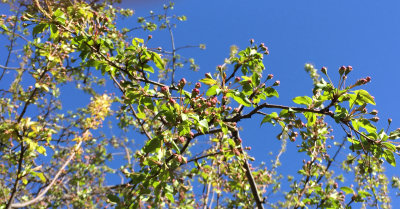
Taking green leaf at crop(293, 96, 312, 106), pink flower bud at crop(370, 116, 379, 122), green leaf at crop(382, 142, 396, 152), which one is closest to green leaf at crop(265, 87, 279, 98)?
green leaf at crop(293, 96, 312, 106)

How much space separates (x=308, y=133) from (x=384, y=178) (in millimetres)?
3993

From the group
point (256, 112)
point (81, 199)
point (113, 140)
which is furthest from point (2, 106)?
point (256, 112)

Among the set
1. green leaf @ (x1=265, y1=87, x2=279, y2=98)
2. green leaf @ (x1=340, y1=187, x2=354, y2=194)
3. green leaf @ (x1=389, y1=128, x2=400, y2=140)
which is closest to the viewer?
green leaf @ (x1=389, y1=128, x2=400, y2=140)

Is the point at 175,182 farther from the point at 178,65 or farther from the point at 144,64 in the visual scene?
the point at 178,65

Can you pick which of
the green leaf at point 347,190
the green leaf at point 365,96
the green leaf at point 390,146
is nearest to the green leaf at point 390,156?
the green leaf at point 390,146

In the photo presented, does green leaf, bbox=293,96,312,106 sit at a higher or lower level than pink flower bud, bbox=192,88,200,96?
lower

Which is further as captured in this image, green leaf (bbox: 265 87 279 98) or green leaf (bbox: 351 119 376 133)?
green leaf (bbox: 265 87 279 98)

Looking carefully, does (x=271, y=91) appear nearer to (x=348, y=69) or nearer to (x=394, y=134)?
(x=348, y=69)

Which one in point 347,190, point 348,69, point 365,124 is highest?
point 348,69

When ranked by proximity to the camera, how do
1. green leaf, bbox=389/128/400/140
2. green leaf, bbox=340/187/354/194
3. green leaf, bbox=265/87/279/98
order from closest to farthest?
green leaf, bbox=389/128/400/140, green leaf, bbox=265/87/279/98, green leaf, bbox=340/187/354/194

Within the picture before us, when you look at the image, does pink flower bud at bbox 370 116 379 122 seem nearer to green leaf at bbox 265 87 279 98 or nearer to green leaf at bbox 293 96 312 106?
green leaf at bbox 293 96 312 106

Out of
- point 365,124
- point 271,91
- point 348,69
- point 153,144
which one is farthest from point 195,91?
point 365,124

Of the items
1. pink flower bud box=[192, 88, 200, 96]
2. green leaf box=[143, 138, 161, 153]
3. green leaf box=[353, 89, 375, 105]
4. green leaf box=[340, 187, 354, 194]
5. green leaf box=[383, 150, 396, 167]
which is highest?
pink flower bud box=[192, 88, 200, 96]

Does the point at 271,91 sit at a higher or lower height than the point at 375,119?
higher
